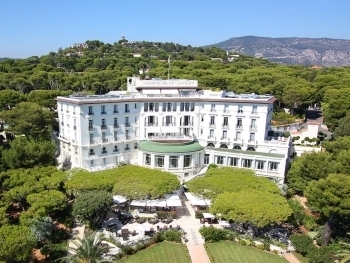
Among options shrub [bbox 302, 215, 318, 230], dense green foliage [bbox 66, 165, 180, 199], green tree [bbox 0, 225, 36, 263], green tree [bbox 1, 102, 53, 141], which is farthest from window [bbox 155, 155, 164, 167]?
green tree [bbox 0, 225, 36, 263]

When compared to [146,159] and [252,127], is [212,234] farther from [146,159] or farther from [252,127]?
[252,127]

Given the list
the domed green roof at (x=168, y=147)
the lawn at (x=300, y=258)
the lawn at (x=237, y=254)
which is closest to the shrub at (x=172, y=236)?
the lawn at (x=237, y=254)

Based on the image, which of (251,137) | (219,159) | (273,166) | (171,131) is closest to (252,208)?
(273,166)

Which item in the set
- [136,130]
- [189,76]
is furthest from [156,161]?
[189,76]

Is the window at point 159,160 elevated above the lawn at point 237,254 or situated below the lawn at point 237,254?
above

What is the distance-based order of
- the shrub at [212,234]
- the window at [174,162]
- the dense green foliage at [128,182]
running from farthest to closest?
the window at [174,162] < the dense green foliage at [128,182] < the shrub at [212,234]

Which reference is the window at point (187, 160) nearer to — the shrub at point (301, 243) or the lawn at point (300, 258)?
the shrub at point (301, 243)

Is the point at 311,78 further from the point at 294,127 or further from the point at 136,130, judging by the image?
the point at 136,130

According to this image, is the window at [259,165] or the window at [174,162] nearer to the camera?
the window at [174,162]
